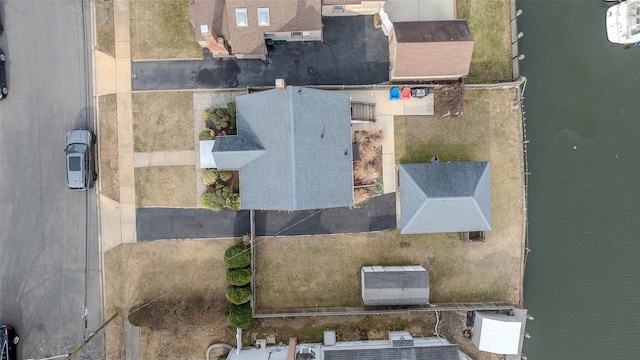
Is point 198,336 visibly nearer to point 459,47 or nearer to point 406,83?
point 406,83

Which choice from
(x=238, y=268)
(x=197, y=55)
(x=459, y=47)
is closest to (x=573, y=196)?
(x=459, y=47)

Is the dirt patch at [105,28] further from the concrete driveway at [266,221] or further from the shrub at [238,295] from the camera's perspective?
the shrub at [238,295]

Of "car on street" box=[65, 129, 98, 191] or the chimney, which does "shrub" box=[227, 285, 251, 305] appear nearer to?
the chimney

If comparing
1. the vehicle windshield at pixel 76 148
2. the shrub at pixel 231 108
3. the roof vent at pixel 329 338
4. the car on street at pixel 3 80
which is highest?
the car on street at pixel 3 80

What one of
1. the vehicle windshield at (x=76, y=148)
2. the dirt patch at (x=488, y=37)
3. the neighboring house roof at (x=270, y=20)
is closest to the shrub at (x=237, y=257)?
the vehicle windshield at (x=76, y=148)

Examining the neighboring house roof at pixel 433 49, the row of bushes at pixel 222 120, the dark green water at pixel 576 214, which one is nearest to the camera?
the neighboring house roof at pixel 433 49

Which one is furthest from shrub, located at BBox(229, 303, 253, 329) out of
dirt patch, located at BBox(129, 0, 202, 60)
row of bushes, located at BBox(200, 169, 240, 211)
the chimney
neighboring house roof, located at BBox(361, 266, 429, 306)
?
dirt patch, located at BBox(129, 0, 202, 60)
